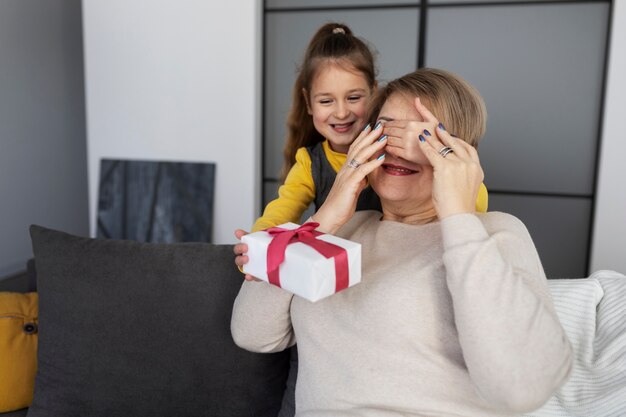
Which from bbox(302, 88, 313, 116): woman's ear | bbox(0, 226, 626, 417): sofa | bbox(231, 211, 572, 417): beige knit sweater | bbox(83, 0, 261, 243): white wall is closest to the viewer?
bbox(231, 211, 572, 417): beige knit sweater

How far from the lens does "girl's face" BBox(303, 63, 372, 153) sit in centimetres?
185

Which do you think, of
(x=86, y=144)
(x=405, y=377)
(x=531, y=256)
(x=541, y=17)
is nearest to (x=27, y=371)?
(x=405, y=377)

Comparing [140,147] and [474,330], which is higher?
[140,147]

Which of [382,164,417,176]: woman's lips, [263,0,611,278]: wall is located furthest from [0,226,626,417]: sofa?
[263,0,611,278]: wall

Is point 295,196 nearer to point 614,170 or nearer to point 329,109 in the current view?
point 329,109

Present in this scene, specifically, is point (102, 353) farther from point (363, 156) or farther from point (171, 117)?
point (171, 117)

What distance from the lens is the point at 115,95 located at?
137 inches

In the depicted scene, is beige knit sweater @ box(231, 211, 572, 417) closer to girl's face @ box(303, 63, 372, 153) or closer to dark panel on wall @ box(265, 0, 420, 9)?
girl's face @ box(303, 63, 372, 153)

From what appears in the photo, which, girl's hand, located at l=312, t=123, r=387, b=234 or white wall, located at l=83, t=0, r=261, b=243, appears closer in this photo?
girl's hand, located at l=312, t=123, r=387, b=234

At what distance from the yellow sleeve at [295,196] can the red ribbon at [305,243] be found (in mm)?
523

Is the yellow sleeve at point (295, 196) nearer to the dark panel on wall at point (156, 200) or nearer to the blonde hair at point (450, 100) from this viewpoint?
the blonde hair at point (450, 100)

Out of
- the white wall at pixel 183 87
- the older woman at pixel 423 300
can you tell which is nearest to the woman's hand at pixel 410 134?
the older woman at pixel 423 300

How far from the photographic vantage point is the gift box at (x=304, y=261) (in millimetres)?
1004

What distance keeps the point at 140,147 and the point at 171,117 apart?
29 cm
